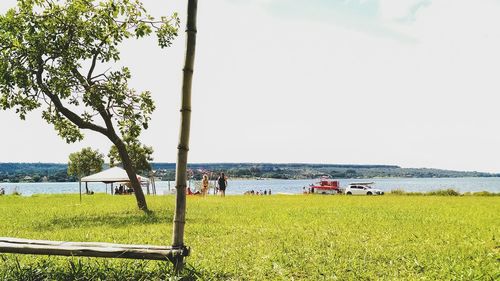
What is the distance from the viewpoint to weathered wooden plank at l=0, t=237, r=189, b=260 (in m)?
6.46

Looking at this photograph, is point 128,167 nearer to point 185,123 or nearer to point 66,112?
point 66,112

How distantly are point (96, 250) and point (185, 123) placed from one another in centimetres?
214

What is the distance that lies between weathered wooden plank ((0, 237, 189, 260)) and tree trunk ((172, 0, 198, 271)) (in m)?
0.39

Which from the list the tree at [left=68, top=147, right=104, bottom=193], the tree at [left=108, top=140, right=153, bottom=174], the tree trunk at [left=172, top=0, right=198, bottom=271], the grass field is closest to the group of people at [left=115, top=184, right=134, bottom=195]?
the tree at [left=108, top=140, right=153, bottom=174]

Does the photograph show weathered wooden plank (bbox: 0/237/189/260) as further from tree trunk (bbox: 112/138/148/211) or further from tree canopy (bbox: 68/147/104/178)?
tree canopy (bbox: 68/147/104/178)

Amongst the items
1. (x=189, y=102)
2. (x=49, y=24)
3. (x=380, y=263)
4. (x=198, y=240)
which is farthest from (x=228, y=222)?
(x=49, y=24)

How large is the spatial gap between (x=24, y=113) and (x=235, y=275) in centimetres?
1453

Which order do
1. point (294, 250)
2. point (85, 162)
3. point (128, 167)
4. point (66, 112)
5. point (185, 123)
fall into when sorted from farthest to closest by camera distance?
point (85, 162), point (128, 167), point (66, 112), point (294, 250), point (185, 123)

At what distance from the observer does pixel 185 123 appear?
7117mm

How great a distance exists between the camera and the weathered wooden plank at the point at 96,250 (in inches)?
254

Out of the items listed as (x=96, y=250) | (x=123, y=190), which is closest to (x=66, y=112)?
(x=96, y=250)

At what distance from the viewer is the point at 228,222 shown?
14.8 metres

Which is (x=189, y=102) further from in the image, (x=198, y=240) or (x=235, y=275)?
(x=198, y=240)

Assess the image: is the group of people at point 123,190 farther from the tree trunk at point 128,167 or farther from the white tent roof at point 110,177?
the tree trunk at point 128,167
